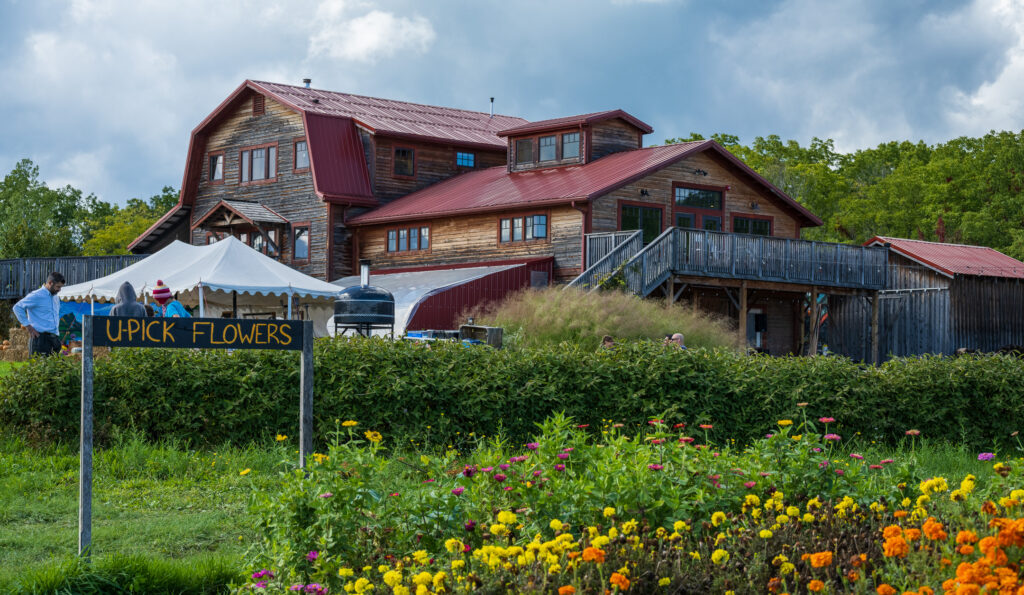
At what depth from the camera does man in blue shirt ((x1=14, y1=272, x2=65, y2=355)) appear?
16.1m

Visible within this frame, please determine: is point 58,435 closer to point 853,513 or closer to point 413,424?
point 413,424

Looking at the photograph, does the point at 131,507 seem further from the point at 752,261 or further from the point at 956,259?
the point at 956,259

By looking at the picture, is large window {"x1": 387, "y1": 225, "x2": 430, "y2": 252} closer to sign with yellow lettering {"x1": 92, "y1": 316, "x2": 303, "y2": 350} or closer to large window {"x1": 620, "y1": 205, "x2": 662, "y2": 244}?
large window {"x1": 620, "y1": 205, "x2": 662, "y2": 244}

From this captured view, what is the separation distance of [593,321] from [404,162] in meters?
19.3

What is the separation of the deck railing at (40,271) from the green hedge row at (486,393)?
28.9 m

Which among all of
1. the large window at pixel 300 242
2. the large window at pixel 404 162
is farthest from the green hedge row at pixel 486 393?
the large window at pixel 404 162

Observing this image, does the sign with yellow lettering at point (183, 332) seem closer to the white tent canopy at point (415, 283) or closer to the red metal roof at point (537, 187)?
the white tent canopy at point (415, 283)

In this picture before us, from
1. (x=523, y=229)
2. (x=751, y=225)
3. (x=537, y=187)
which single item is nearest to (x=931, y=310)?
(x=751, y=225)

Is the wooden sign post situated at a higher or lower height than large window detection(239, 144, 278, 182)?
lower

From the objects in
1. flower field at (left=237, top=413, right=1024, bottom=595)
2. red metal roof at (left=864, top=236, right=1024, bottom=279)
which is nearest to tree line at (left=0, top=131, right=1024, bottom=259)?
red metal roof at (left=864, top=236, right=1024, bottom=279)

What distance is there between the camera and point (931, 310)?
126 feet

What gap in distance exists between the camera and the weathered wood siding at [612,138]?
3525cm

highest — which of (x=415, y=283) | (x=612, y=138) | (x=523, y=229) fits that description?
(x=612, y=138)

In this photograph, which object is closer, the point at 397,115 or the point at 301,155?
the point at 301,155
